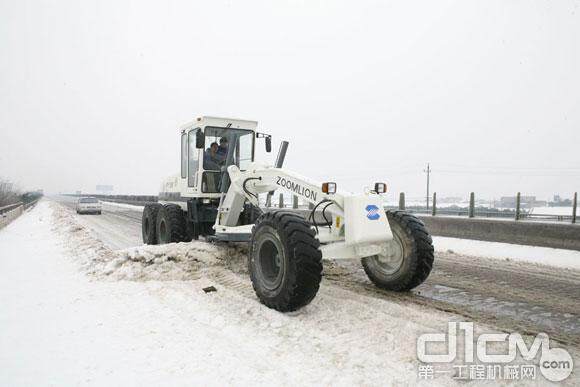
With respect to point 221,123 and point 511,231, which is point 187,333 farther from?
point 511,231

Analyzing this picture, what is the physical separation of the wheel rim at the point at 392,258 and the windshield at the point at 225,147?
3843 millimetres

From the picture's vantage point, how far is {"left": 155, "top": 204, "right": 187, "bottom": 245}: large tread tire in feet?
28.2

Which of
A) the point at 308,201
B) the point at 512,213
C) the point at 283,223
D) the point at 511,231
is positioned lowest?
the point at 512,213

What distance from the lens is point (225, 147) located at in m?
8.56

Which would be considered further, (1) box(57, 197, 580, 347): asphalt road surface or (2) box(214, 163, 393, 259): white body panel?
(2) box(214, 163, 393, 259): white body panel

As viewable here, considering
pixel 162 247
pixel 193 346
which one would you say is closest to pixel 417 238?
pixel 193 346

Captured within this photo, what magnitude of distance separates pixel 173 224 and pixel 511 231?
8.62 m

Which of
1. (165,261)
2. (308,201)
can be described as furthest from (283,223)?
(165,261)

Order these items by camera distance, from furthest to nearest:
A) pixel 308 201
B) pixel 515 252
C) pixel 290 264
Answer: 1. pixel 515 252
2. pixel 308 201
3. pixel 290 264

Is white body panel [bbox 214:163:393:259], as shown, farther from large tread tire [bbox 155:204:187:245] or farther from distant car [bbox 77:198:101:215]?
distant car [bbox 77:198:101:215]

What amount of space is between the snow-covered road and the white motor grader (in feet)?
1.41

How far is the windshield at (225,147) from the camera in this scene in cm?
841

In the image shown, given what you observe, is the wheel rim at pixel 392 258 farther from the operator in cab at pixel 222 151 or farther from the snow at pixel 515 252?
the snow at pixel 515 252

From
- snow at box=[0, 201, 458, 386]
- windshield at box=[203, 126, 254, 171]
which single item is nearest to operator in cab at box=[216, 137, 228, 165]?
windshield at box=[203, 126, 254, 171]
